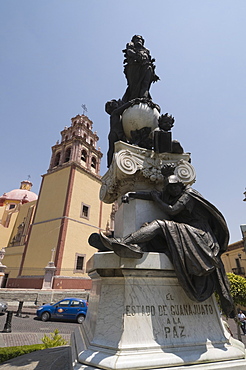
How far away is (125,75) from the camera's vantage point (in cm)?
551

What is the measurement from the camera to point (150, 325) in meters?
2.15

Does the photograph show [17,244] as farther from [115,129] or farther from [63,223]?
[115,129]

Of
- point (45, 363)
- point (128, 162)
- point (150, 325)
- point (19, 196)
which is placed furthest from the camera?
point (19, 196)

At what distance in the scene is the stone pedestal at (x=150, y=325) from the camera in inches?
77.1

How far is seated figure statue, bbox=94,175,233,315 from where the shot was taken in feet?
7.60

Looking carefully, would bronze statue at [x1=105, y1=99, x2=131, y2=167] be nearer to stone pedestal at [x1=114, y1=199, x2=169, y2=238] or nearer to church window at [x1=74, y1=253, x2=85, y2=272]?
stone pedestal at [x1=114, y1=199, x2=169, y2=238]

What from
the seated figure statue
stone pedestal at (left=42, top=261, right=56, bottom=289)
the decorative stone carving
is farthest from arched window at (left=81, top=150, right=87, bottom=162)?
the seated figure statue

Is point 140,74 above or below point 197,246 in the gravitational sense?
above

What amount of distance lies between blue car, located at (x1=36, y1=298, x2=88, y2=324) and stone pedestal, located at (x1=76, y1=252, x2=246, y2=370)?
10496 mm

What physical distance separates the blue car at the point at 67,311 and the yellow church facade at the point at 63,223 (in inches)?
302

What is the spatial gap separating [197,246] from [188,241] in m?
0.11

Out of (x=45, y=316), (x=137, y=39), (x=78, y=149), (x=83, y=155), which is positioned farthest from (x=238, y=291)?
(x=83, y=155)

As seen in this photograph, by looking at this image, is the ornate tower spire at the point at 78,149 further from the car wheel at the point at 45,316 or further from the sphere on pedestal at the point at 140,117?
the sphere on pedestal at the point at 140,117

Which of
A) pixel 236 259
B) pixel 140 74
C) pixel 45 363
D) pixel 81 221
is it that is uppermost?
pixel 81 221
